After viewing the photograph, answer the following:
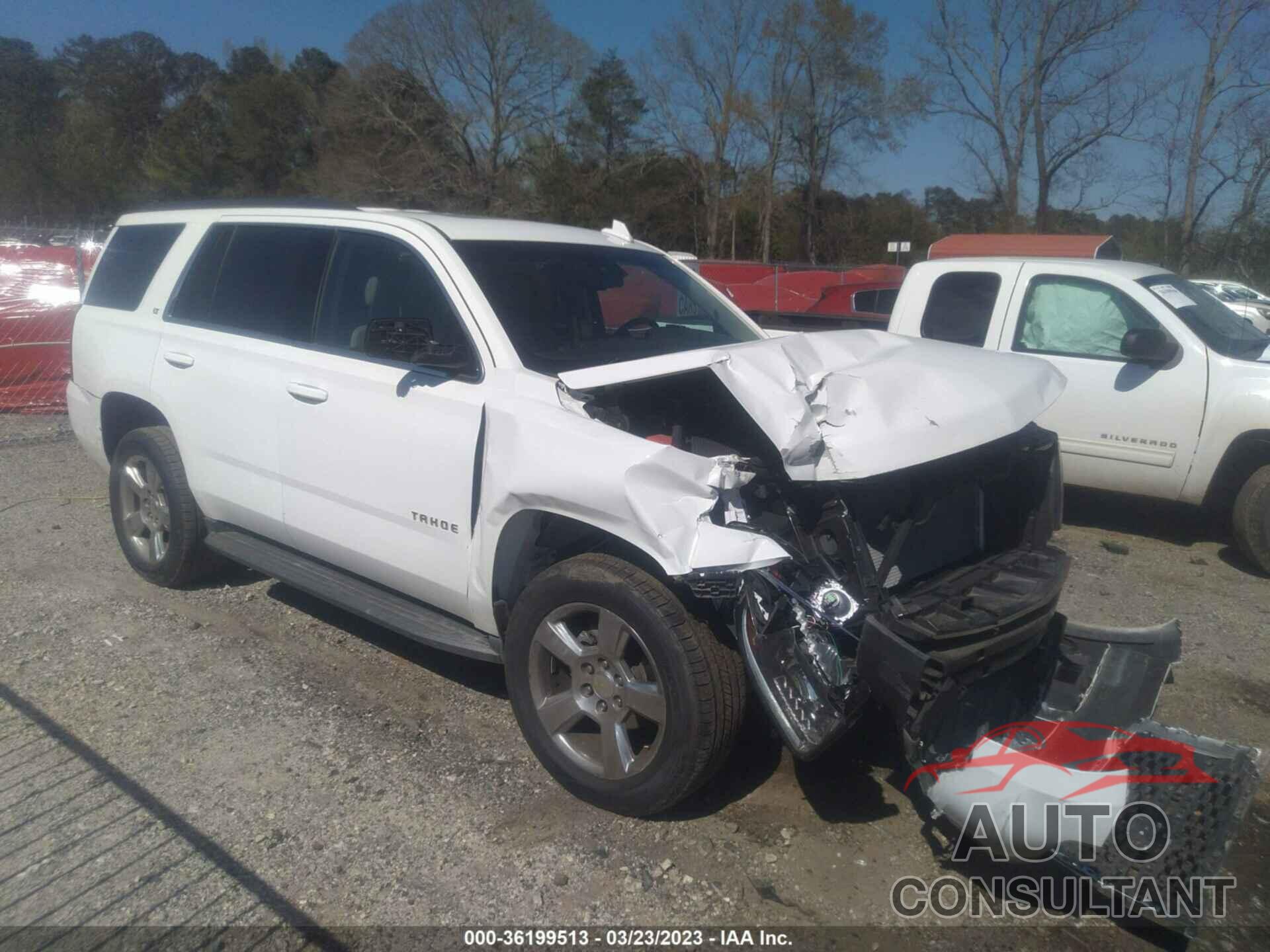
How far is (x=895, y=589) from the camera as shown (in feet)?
10.4

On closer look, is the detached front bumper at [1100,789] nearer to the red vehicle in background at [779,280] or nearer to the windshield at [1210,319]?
the windshield at [1210,319]

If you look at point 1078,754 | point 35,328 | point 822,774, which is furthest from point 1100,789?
point 35,328

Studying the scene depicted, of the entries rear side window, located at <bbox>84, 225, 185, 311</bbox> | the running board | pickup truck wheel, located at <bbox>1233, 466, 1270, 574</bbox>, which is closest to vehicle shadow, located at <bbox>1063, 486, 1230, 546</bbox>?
pickup truck wheel, located at <bbox>1233, 466, 1270, 574</bbox>

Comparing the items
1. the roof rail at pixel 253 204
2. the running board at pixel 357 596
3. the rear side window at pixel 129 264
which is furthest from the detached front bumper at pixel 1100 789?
the rear side window at pixel 129 264

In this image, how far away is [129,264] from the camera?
5441 mm

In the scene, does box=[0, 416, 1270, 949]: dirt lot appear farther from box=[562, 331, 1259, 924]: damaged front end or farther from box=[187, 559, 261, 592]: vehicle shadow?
box=[562, 331, 1259, 924]: damaged front end

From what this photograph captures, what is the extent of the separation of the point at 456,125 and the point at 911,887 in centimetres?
4000

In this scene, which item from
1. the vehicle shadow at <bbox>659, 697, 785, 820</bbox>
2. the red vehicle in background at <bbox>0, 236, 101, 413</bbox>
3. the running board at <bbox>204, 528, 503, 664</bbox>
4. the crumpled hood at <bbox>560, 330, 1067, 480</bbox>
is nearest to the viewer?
the crumpled hood at <bbox>560, 330, 1067, 480</bbox>

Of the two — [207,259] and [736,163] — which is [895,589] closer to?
[207,259]

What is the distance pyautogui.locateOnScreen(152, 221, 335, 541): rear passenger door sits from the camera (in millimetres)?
4379

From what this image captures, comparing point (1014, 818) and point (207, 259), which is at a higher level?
point (207, 259)

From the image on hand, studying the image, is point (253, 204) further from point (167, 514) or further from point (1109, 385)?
point (1109, 385)

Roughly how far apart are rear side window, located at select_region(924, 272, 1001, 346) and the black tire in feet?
16.8

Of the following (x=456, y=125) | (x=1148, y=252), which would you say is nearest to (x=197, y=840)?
(x=1148, y=252)
